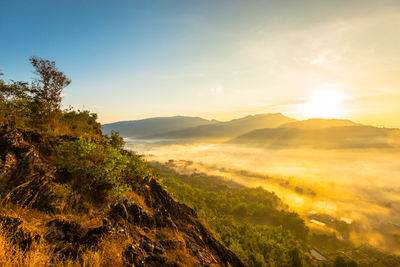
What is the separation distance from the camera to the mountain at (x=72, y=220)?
173 inches

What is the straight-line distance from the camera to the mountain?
440cm

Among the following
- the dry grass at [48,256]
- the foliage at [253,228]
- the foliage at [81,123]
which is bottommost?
the foliage at [253,228]

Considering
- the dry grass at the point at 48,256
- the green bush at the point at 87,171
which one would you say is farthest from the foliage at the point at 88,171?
the dry grass at the point at 48,256

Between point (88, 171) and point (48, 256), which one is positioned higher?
point (88, 171)

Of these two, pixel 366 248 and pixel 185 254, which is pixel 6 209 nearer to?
pixel 185 254

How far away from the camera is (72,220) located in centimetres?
550

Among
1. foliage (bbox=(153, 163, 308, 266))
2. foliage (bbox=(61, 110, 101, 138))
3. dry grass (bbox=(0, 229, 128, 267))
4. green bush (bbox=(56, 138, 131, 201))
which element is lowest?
foliage (bbox=(153, 163, 308, 266))

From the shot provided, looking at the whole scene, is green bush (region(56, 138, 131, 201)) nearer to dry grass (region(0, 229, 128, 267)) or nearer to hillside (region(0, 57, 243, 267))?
hillside (region(0, 57, 243, 267))

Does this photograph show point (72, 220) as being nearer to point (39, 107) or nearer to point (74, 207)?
point (74, 207)

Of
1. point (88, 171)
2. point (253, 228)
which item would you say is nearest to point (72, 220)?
point (88, 171)

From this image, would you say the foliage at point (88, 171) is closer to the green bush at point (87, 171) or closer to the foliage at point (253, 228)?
the green bush at point (87, 171)

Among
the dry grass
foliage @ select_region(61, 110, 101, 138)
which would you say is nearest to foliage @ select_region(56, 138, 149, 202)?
the dry grass

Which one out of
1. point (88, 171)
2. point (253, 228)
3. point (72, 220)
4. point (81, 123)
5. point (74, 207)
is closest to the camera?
point (72, 220)

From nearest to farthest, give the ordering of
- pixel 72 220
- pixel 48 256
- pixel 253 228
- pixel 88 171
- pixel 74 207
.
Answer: pixel 48 256, pixel 72 220, pixel 74 207, pixel 88 171, pixel 253 228
